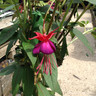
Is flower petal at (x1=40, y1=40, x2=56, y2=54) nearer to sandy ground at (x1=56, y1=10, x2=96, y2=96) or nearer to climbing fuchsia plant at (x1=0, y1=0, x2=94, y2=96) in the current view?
climbing fuchsia plant at (x1=0, y1=0, x2=94, y2=96)

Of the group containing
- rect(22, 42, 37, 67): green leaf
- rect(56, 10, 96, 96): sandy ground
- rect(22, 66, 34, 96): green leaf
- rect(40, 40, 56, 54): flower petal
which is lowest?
rect(56, 10, 96, 96): sandy ground

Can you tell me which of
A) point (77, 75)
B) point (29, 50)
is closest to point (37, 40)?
point (29, 50)

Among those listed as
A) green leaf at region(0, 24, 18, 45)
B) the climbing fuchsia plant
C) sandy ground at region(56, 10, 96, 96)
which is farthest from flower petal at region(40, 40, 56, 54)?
sandy ground at region(56, 10, 96, 96)

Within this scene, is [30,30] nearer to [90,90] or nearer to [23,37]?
[23,37]

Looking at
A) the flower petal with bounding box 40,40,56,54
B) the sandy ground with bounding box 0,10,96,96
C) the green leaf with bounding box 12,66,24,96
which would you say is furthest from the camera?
the sandy ground with bounding box 0,10,96,96

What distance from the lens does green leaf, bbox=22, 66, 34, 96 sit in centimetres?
55

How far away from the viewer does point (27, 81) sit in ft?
1.80

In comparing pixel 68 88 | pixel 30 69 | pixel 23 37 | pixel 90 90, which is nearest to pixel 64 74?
pixel 68 88

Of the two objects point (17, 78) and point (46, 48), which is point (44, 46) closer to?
point (46, 48)

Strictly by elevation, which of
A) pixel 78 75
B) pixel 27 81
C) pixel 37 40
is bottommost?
pixel 78 75

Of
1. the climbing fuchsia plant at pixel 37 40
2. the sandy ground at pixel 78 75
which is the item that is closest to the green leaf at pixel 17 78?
the climbing fuchsia plant at pixel 37 40

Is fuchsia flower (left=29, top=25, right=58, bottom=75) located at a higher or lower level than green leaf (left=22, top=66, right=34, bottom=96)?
higher

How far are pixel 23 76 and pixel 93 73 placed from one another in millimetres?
1447

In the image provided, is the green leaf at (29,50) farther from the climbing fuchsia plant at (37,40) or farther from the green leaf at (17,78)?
the green leaf at (17,78)
